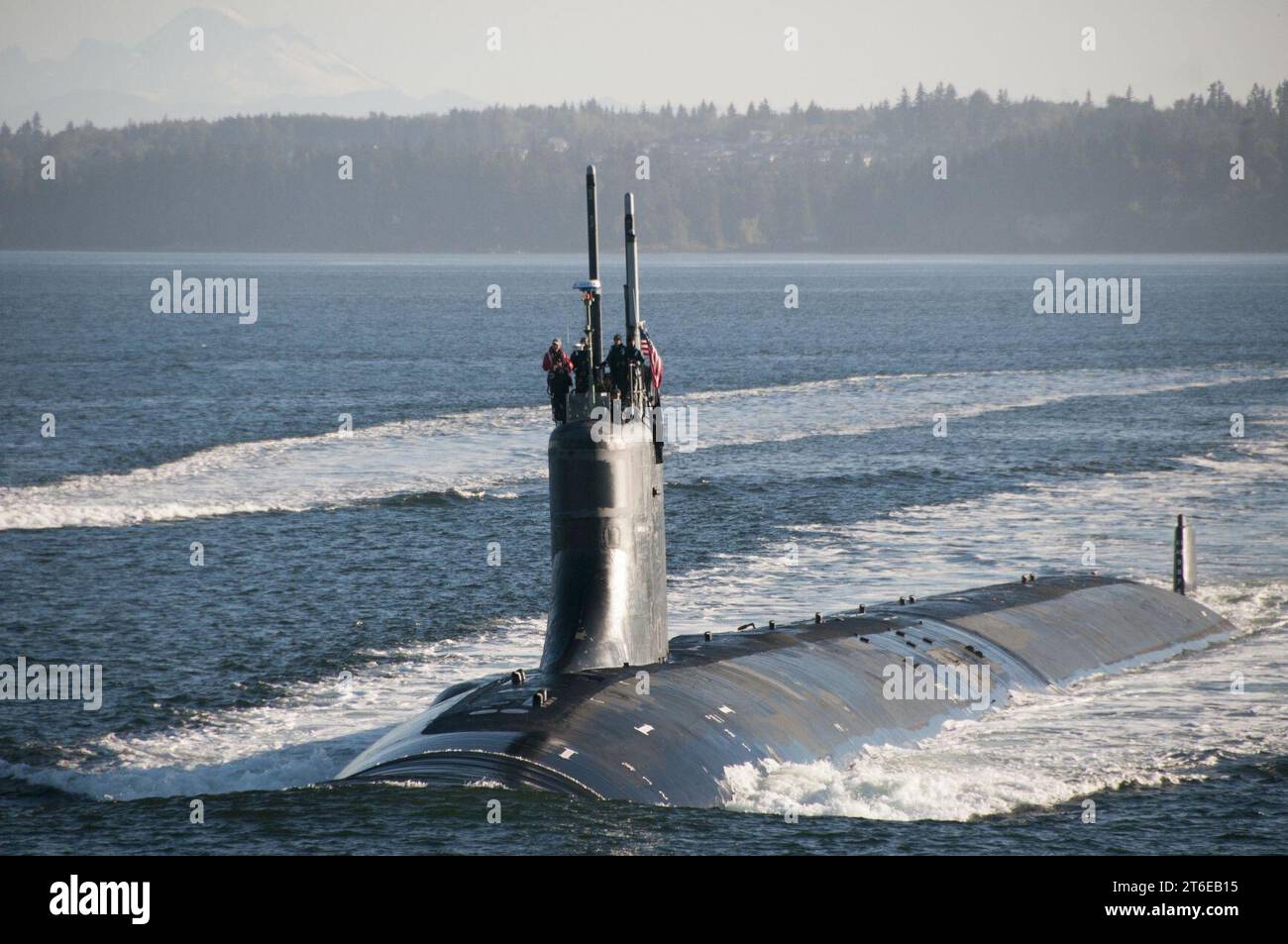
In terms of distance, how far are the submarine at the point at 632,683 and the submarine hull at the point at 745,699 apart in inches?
1.4

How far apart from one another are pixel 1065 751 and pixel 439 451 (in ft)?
148

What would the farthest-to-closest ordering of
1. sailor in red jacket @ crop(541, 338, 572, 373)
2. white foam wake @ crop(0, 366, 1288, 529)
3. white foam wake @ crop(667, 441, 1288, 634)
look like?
white foam wake @ crop(0, 366, 1288, 529) → white foam wake @ crop(667, 441, 1288, 634) → sailor in red jacket @ crop(541, 338, 572, 373)

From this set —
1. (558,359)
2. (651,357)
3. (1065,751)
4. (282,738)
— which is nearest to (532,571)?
(282,738)

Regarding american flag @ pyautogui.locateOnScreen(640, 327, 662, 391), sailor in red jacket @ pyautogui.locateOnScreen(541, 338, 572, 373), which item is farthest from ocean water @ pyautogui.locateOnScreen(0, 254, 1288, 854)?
sailor in red jacket @ pyautogui.locateOnScreen(541, 338, 572, 373)

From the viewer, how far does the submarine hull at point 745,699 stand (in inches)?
878

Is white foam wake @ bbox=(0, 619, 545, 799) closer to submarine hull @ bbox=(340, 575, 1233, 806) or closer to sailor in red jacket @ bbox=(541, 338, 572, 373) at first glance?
submarine hull @ bbox=(340, 575, 1233, 806)

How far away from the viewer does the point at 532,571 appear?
47.1 metres

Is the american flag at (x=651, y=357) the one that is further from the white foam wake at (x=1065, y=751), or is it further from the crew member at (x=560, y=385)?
the white foam wake at (x=1065, y=751)

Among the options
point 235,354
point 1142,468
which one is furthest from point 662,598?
point 235,354

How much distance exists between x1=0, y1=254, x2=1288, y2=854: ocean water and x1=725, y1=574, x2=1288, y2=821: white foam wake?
0.27 ft

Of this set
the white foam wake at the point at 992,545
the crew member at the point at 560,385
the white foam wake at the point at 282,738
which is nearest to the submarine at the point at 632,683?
the crew member at the point at 560,385

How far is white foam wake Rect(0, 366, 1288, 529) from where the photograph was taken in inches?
2293

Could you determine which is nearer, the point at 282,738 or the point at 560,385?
the point at 560,385

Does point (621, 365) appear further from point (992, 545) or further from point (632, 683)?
point (992, 545)
